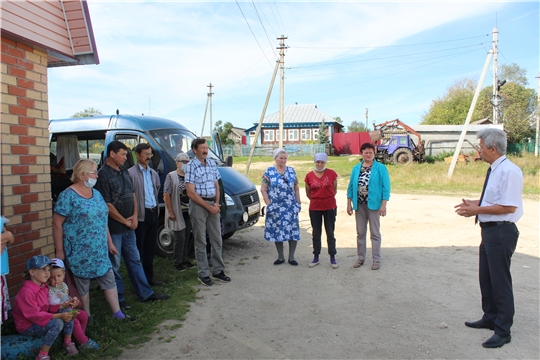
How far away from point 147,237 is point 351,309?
103 inches

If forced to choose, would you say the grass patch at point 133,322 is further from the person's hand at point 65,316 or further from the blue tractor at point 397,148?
the blue tractor at point 397,148

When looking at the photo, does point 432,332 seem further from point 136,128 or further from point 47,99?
point 136,128

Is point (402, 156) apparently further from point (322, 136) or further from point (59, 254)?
point (59, 254)

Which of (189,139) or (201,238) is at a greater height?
(189,139)

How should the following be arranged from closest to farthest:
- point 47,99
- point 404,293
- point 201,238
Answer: point 47,99 → point 404,293 → point 201,238

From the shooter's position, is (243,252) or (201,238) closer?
(201,238)

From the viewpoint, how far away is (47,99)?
13.9 ft

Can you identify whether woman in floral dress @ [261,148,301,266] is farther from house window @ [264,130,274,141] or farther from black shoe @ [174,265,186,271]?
house window @ [264,130,274,141]

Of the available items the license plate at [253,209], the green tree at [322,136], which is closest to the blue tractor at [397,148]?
the green tree at [322,136]

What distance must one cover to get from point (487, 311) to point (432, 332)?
60 centimetres

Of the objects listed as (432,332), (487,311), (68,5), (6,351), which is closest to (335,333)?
(432,332)

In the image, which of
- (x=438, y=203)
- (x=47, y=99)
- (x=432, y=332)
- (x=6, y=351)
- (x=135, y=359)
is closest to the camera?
(x=6, y=351)

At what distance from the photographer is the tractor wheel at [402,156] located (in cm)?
2592

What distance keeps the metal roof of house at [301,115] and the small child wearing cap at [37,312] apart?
48675 millimetres
